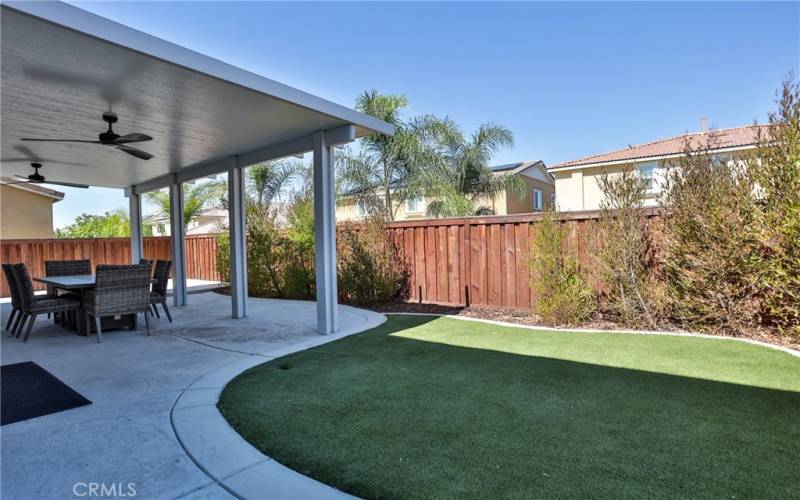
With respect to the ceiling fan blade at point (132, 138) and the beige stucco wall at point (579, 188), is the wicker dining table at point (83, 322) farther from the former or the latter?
the beige stucco wall at point (579, 188)

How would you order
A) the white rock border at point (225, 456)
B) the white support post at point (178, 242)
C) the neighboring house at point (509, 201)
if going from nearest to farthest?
the white rock border at point (225, 456) → the white support post at point (178, 242) → the neighboring house at point (509, 201)

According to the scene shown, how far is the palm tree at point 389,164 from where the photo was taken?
51.4 feet

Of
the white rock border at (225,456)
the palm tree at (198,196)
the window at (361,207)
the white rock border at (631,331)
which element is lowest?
the white rock border at (225,456)

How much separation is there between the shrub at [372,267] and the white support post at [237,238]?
7.37 ft

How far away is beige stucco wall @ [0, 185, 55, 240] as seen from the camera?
13.9 meters

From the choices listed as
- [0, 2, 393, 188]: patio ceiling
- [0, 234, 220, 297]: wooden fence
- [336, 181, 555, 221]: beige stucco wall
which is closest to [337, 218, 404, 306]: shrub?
[0, 2, 393, 188]: patio ceiling

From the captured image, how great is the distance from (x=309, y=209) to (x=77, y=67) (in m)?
6.23

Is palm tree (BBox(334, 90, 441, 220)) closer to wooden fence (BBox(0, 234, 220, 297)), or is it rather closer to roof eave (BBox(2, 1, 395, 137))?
wooden fence (BBox(0, 234, 220, 297))

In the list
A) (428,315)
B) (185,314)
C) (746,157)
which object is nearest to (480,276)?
(428,315)

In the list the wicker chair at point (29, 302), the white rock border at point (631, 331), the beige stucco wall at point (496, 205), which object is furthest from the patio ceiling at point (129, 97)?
the beige stucco wall at point (496, 205)

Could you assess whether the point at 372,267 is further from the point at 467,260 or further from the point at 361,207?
the point at 361,207

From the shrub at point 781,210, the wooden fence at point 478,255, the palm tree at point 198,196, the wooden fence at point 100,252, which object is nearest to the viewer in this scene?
the shrub at point 781,210

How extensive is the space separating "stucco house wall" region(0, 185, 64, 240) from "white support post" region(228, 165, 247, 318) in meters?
11.6

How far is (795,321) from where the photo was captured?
484 cm
